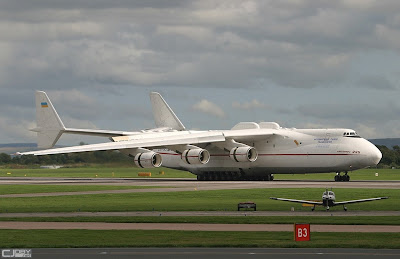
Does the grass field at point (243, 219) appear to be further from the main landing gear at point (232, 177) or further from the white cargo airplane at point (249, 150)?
the main landing gear at point (232, 177)

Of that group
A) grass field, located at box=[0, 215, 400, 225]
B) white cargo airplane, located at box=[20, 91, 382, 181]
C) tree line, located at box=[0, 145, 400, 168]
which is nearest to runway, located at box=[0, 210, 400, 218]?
grass field, located at box=[0, 215, 400, 225]

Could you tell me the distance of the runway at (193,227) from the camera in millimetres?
29578

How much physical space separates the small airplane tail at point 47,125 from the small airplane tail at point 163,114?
503 inches

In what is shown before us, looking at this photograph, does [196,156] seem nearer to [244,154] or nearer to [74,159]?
[244,154]

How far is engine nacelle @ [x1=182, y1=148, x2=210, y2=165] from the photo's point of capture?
75375 millimetres

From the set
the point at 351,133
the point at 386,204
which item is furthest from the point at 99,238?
the point at 351,133

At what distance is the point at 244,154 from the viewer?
76875 millimetres

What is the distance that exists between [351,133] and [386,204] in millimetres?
33550

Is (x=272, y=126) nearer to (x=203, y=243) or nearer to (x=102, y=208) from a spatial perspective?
(x=102, y=208)

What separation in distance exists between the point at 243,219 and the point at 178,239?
309 inches

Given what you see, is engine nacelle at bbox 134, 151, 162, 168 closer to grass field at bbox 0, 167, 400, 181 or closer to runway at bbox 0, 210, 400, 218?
grass field at bbox 0, 167, 400, 181

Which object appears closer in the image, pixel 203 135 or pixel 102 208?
pixel 102 208

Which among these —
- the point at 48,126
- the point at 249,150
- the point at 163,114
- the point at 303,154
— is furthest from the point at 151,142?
the point at 163,114

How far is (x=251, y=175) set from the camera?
82188 millimetres
